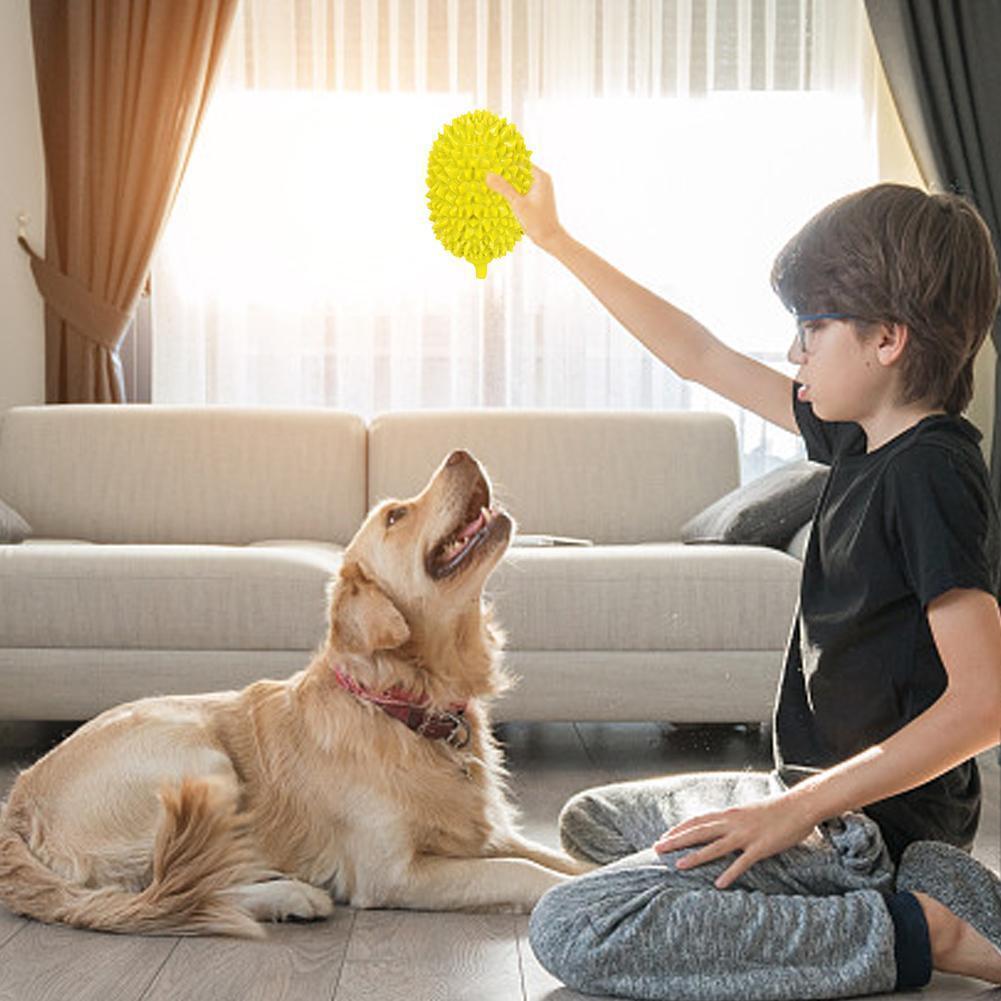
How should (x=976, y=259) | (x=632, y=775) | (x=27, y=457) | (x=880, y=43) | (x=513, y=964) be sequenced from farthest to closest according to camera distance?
1. (x=880, y=43)
2. (x=27, y=457)
3. (x=632, y=775)
4. (x=513, y=964)
5. (x=976, y=259)

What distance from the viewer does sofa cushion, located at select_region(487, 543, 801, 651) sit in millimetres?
4047

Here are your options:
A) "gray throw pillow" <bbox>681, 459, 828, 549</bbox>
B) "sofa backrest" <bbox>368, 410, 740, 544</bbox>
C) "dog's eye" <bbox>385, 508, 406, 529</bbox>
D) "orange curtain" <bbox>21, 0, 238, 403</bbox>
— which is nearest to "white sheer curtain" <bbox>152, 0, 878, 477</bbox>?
"orange curtain" <bbox>21, 0, 238, 403</bbox>

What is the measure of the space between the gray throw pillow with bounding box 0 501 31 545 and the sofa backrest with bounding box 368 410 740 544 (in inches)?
38.9

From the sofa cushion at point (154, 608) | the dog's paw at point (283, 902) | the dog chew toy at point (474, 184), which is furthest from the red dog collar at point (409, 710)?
the sofa cushion at point (154, 608)

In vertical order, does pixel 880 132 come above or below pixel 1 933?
above

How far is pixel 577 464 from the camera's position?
198 inches

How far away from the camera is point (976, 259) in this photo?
6.93 feet

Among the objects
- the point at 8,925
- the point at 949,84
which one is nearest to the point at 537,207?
the point at 8,925

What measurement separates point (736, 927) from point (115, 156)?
14.4ft

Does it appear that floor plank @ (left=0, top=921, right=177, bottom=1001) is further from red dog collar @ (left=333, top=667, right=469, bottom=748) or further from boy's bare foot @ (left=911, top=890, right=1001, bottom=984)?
boy's bare foot @ (left=911, top=890, right=1001, bottom=984)

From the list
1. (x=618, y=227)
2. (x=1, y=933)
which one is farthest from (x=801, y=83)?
(x=1, y=933)

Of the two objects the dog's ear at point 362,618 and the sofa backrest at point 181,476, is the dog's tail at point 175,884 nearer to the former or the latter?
the dog's ear at point 362,618

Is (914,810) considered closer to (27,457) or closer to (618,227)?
(27,457)

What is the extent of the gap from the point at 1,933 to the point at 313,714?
547 millimetres
